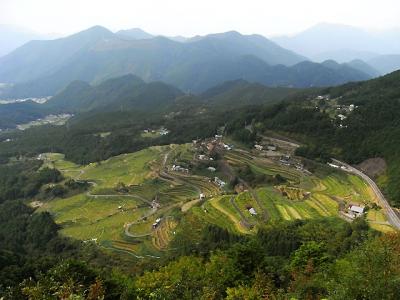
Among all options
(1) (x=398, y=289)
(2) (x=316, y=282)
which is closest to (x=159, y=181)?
(2) (x=316, y=282)

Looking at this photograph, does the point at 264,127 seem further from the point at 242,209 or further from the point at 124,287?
the point at 124,287

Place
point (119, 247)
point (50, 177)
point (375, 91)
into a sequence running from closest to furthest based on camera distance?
1. point (119, 247)
2. point (50, 177)
3. point (375, 91)

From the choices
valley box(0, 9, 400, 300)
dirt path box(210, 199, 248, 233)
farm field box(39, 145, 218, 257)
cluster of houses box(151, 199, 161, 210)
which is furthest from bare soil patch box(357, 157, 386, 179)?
cluster of houses box(151, 199, 161, 210)

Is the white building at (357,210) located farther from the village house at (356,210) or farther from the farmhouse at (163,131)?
the farmhouse at (163,131)

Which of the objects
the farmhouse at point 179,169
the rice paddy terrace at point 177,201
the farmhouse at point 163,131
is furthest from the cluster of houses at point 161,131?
the farmhouse at point 179,169

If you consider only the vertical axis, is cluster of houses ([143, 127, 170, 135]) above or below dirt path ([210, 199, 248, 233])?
below

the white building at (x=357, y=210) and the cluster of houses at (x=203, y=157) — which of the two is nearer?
the white building at (x=357, y=210)

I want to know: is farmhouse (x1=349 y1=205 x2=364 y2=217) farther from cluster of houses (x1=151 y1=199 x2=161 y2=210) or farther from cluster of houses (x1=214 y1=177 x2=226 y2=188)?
cluster of houses (x1=151 y1=199 x2=161 y2=210)
